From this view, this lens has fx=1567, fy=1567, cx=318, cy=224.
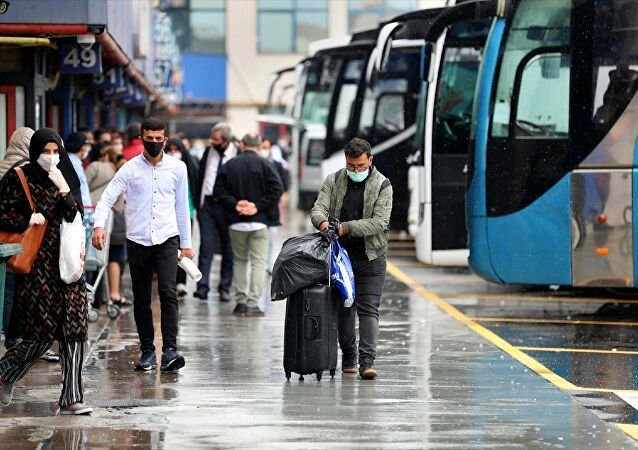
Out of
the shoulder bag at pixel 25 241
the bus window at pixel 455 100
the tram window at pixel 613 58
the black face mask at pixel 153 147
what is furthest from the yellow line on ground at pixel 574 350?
the bus window at pixel 455 100

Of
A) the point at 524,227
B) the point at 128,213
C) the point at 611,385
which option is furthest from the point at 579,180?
the point at 128,213

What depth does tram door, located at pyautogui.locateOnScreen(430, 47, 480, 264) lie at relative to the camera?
19.0 metres

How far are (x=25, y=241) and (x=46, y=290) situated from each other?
32 centimetres

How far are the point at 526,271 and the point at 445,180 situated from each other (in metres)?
4.21

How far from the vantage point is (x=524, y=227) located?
15.0 m

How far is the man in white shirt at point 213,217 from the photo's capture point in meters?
16.7

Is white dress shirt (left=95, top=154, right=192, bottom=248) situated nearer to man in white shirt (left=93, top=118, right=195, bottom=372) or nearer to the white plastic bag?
man in white shirt (left=93, top=118, right=195, bottom=372)

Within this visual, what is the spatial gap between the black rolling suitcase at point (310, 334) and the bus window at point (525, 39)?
4.84 m

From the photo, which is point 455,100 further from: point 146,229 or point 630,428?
point 630,428

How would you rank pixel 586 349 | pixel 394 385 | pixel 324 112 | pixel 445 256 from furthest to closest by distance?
1. pixel 324 112
2. pixel 445 256
3. pixel 586 349
4. pixel 394 385

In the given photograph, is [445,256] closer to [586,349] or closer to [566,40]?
[566,40]

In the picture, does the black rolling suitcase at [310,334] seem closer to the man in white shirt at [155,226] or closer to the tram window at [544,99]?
the man in white shirt at [155,226]

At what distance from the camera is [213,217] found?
55.1ft

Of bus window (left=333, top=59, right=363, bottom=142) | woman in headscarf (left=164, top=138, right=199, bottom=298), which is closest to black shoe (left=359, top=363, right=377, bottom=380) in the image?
woman in headscarf (left=164, top=138, right=199, bottom=298)
